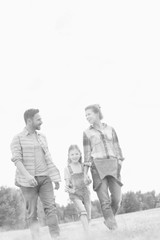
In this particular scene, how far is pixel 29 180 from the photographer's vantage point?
22.7ft

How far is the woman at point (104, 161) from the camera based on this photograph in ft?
24.7

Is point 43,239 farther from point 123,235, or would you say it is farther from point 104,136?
point 104,136

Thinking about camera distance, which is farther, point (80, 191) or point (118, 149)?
point (80, 191)

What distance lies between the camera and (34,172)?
7.25 m

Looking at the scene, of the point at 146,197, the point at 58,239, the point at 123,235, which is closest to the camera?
the point at 123,235

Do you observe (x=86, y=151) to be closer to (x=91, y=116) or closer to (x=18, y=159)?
Result: (x=91, y=116)

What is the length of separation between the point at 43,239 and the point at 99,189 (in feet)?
4.11

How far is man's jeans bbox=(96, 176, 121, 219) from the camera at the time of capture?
7.50 m

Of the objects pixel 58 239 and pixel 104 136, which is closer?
pixel 58 239

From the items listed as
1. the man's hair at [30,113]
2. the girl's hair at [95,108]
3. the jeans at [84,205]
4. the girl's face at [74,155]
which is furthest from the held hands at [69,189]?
the man's hair at [30,113]

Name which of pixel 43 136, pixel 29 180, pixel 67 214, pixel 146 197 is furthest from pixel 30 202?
pixel 67 214

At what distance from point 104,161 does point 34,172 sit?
3.97ft

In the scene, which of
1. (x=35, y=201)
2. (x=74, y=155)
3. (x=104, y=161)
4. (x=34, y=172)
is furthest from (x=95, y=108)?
(x=35, y=201)

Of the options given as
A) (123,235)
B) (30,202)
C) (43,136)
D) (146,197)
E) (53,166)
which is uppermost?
(146,197)
